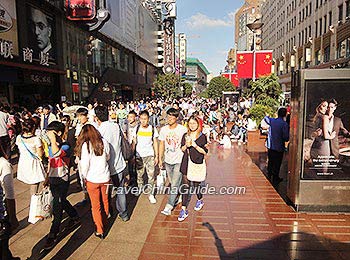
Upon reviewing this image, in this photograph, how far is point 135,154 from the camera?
6.03 meters

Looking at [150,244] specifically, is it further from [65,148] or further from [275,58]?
[275,58]

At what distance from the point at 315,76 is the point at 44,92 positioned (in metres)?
20.6

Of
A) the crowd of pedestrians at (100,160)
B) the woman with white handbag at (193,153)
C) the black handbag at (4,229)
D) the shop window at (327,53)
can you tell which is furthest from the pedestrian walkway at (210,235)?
the shop window at (327,53)

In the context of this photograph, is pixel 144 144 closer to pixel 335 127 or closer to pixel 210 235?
pixel 210 235

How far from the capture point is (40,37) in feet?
64.9

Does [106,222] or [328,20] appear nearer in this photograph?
[106,222]

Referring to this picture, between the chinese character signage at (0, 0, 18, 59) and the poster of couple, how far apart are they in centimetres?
1512

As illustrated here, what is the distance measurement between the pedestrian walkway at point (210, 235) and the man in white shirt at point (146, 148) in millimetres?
568

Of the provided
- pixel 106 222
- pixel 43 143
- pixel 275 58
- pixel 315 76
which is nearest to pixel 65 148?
pixel 43 143

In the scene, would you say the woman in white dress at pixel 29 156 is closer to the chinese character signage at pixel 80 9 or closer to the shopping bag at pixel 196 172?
the shopping bag at pixel 196 172

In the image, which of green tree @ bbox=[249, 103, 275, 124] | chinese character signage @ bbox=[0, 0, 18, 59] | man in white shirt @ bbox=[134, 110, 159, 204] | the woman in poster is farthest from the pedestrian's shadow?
chinese character signage @ bbox=[0, 0, 18, 59]

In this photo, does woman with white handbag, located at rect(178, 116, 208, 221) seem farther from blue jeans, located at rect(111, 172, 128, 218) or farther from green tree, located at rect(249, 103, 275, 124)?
green tree, located at rect(249, 103, 275, 124)

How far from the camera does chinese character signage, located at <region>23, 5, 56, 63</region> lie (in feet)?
60.3

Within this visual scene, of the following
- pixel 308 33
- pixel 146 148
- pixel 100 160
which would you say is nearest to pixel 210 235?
pixel 100 160
